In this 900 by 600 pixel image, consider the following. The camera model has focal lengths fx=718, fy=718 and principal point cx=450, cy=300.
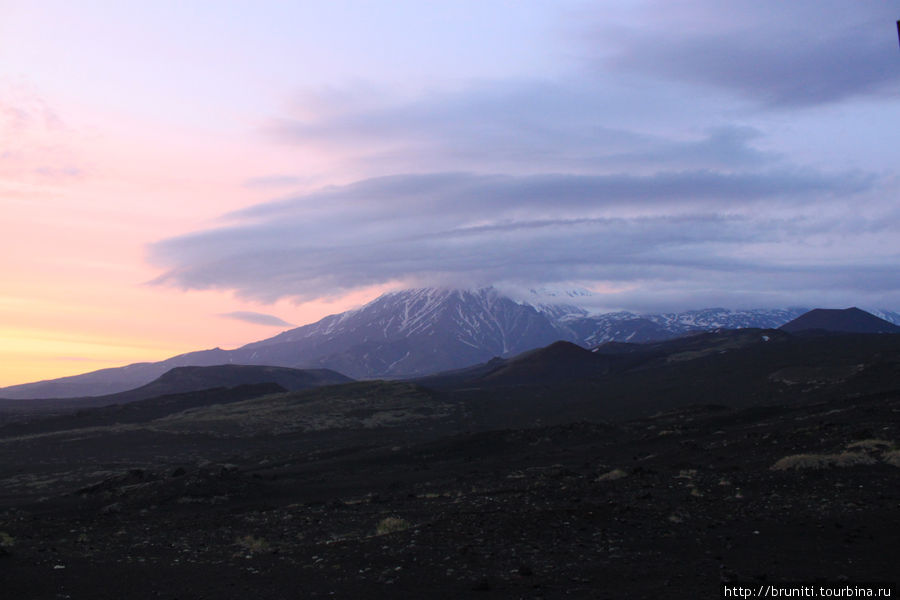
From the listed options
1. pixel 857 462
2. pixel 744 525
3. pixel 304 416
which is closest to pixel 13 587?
pixel 744 525

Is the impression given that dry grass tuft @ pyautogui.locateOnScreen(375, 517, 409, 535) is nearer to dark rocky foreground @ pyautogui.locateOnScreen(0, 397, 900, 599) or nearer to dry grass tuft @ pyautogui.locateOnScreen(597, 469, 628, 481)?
dark rocky foreground @ pyautogui.locateOnScreen(0, 397, 900, 599)

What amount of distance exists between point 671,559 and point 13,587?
1519 cm

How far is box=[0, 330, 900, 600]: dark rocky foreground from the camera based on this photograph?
51.8ft

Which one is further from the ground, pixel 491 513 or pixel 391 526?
pixel 491 513

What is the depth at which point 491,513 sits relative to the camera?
72.9ft

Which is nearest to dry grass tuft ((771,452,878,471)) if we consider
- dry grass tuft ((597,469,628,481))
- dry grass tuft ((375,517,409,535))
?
dry grass tuft ((597,469,628,481))

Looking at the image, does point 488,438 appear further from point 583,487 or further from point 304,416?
point 304,416

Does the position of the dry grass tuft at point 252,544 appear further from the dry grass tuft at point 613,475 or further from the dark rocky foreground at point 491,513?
the dry grass tuft at point 613,475

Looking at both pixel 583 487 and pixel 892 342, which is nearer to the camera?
pixel 583 487

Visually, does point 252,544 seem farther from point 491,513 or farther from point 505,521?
point 505,521

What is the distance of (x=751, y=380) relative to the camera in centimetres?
9281

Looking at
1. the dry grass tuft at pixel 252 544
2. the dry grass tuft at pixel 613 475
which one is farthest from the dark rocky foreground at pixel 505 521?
the dry grass tuft at pixel 613 475

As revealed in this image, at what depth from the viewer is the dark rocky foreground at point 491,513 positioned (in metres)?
15.8

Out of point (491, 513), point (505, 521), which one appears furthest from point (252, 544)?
point (505, 521)
